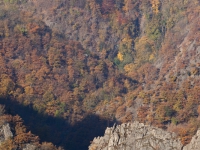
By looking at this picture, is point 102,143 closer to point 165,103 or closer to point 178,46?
point 165,103

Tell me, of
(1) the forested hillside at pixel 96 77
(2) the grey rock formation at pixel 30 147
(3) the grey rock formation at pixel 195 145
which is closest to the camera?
(3) the grey rock formation at pixel 195 145

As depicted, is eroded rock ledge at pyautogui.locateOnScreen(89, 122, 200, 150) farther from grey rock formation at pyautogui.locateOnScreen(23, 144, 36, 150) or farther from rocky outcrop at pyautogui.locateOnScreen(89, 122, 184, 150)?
grey rock formation at pyautogui.locateOnScreen(23, 144, 36, 150)

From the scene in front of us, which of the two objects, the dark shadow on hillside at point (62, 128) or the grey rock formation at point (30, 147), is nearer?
the grey rock formation at point (30, 147)

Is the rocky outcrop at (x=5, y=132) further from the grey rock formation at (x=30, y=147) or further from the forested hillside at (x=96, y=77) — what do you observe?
the forested hillside at (x=96, y=77)

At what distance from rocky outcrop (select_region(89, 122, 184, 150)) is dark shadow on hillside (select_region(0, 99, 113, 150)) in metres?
28.3

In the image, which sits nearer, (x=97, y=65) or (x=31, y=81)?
(x=31, y=81)

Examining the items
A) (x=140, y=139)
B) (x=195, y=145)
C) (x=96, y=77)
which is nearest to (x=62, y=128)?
(x=96, y=77)

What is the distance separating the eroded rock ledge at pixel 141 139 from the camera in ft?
334

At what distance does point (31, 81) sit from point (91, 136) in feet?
84.4

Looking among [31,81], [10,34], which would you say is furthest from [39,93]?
[10,34]

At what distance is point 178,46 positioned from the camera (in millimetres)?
187750

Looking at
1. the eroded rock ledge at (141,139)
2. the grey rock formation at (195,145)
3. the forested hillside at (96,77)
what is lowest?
the grey rock formation at (195,145)

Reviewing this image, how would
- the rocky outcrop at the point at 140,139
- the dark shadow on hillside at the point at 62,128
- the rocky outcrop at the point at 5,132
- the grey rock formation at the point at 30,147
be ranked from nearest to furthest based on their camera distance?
the rocky outcrop at the point at 140,139, the grey rock formation at the point at 30,147, the rocky outcrop at the point at 5,132, the dark shadow on hillside at the point at 62,128

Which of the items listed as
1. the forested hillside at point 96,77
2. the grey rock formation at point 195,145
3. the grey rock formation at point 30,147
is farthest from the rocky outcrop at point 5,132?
the grey rock formation at point 195,145
